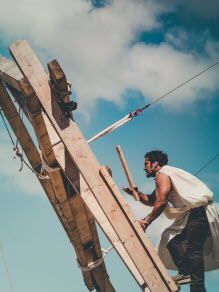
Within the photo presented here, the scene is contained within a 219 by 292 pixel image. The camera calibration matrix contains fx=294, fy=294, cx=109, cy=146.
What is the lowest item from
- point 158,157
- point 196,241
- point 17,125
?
point 196,241

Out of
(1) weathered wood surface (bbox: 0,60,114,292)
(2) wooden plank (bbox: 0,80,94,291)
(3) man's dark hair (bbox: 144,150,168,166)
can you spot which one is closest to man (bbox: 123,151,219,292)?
(3) man's dark hair (bbox: 144,150,168,166)

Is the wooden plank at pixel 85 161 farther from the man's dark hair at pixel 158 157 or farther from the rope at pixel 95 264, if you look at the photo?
the rope at pixel 95 264

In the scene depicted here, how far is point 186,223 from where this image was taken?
3.34 m

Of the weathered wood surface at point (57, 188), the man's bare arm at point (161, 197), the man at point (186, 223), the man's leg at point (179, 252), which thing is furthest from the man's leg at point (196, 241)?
the weathered wood surface at point (57, 188)

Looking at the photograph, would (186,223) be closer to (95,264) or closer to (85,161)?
(85,161)

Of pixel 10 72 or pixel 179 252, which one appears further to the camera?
pixel 179 252

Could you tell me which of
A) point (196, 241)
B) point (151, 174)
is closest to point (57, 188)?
point (151, 174)

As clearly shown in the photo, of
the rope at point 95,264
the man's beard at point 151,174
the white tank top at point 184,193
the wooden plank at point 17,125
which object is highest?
the wooden plank at point 17,125

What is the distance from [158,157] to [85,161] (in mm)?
→ 1560

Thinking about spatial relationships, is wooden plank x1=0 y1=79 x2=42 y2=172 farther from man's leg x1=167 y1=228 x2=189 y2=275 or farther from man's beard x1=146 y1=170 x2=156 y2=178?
man's leg x1=167 y1=228 x2=189 y2=275

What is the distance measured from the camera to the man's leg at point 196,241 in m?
3.11

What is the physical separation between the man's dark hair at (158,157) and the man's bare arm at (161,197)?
0.54m

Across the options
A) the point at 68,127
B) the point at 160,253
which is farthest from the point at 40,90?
the point at 160,253

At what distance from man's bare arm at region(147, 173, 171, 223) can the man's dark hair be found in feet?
1.78
